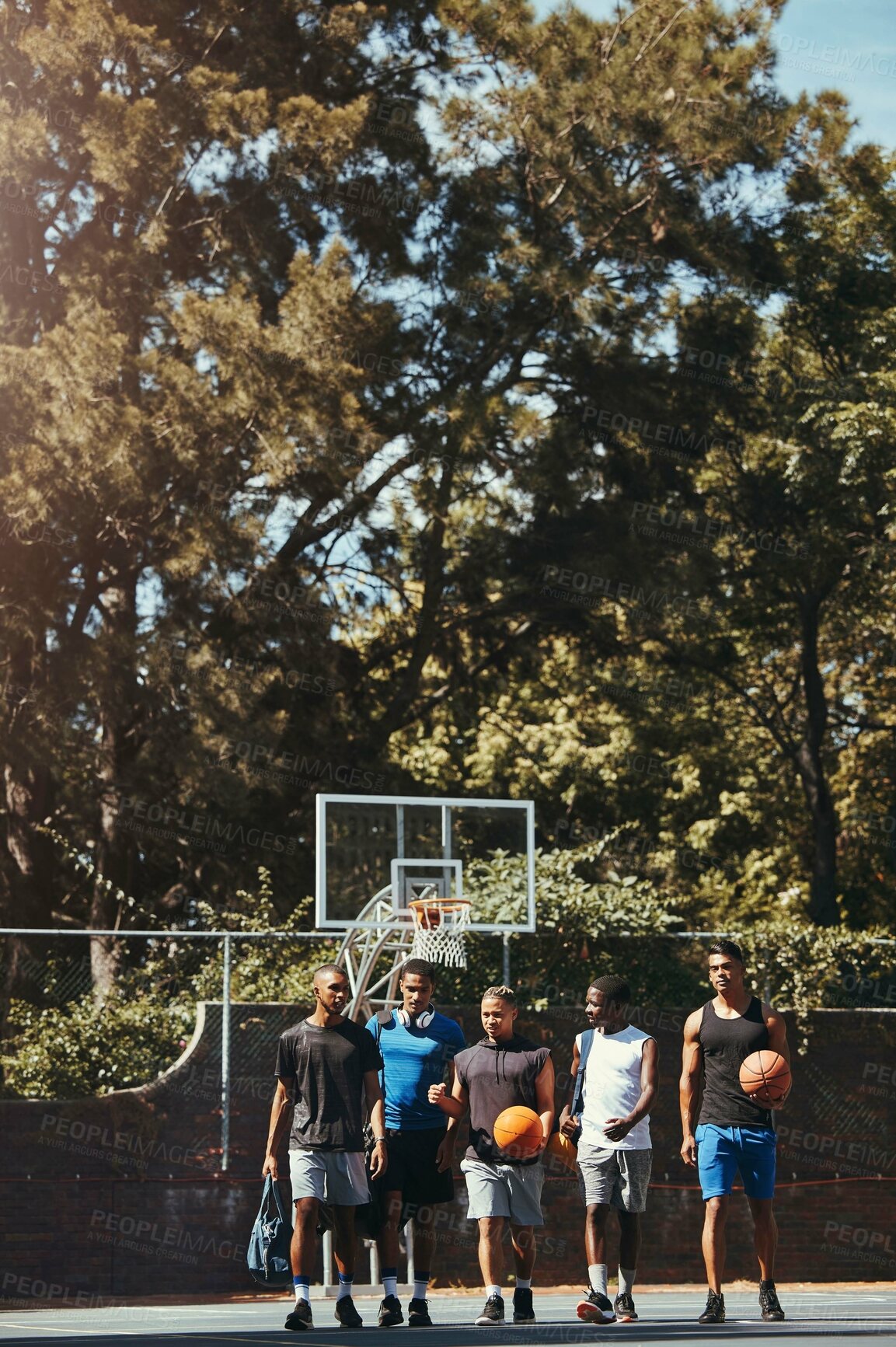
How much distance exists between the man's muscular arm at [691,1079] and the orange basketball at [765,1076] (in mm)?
297

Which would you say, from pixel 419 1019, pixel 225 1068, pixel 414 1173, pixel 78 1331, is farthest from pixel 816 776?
pixel 78 1331

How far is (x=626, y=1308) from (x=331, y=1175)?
172 cm

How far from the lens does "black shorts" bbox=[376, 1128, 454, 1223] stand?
9523 millimetres

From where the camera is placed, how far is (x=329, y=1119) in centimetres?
907

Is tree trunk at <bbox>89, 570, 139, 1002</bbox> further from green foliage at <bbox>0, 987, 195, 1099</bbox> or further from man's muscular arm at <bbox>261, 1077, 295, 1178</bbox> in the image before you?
man's muscular arm at <bbox>261, 1077, 295, 1178</bbox>

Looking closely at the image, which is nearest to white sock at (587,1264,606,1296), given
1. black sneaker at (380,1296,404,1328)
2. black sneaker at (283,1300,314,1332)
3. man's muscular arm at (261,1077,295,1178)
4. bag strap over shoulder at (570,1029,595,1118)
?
bag strap over shoulder at (570,1029,595,1118)

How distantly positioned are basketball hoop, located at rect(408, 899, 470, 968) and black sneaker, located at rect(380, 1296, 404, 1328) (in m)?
5.06

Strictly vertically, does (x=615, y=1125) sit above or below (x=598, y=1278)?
above

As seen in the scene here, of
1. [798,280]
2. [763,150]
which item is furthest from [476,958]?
[798,280]

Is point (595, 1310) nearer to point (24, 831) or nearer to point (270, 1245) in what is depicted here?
point (270, 1245)

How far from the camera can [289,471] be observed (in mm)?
19016

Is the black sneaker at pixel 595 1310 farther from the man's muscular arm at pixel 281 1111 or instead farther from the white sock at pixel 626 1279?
the man's muscular arm at pixel 281 1111

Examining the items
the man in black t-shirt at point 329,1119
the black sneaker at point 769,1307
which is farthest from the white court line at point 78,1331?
the black sneaker at point 769,1307

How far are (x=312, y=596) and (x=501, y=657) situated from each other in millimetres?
4081
